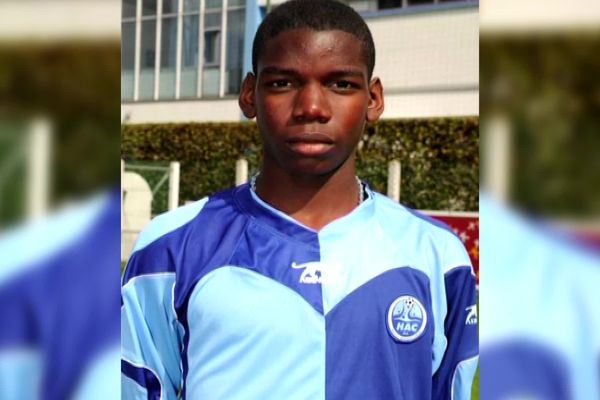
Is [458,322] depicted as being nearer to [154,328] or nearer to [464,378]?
A: [464,378]

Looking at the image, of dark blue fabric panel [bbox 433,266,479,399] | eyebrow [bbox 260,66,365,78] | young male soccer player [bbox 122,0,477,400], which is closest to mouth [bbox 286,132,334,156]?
young male soccer player [bbox 122,0,477,400]

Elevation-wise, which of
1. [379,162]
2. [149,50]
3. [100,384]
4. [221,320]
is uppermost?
[149,50]

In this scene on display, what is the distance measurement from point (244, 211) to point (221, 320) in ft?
0.69

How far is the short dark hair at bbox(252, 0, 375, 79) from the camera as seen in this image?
1115 millimetres

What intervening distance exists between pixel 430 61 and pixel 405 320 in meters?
0.50

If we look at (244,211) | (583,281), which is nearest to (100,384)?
(244,211)

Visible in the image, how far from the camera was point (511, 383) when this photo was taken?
1.19 meters

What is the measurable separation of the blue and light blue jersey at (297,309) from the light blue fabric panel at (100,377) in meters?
0.12

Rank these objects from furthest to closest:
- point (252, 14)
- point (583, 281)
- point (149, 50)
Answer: point (149, 50) < point (252, 14) < point (583, 281)

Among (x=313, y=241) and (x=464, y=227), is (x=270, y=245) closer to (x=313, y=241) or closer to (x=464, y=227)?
(x=313, y=241)

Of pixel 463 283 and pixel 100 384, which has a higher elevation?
pixel 463 283

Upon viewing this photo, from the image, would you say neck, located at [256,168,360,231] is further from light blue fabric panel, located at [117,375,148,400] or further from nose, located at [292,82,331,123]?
light blue fabric panel, located at [117,375,148,400]

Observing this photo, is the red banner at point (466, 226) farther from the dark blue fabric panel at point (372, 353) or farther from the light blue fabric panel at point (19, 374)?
the light blue fabric panel at point (19, 374)

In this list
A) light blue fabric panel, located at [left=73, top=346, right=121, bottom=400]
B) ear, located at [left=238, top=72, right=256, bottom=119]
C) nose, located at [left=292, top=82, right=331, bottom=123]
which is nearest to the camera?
nose, located at [left=292, top=82, right=331, bottom=123]
